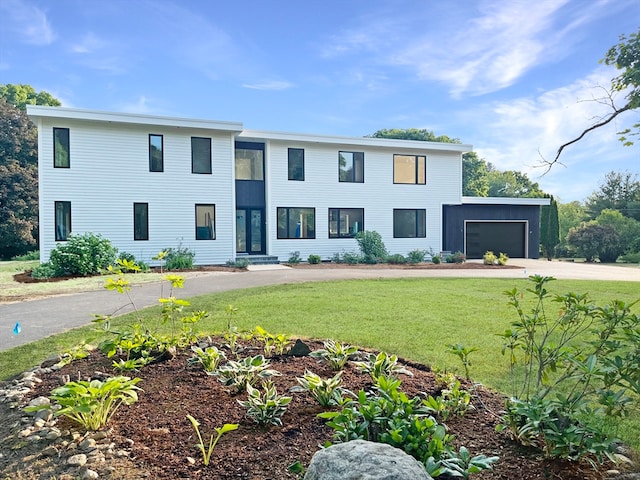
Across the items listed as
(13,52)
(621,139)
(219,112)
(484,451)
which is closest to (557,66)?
(621,139)

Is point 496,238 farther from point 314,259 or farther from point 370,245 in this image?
point 314,259

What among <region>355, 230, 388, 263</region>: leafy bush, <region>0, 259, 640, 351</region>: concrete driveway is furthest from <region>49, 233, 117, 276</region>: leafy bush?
<region>355, 230, 388, 263</region>: leafy bush

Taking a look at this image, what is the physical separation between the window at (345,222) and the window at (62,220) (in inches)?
391

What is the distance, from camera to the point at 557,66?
31.3 feet

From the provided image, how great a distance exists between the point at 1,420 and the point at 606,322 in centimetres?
404

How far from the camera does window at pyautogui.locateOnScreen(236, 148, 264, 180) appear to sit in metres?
18.2

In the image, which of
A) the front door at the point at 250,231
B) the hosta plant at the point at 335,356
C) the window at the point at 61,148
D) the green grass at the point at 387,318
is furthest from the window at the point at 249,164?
the hosta plant at the point at 335,356

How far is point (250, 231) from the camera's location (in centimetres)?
1848

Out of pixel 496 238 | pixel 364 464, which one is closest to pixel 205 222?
pixel 496 238

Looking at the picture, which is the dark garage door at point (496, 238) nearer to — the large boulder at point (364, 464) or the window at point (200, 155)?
the window at point (200, 155)

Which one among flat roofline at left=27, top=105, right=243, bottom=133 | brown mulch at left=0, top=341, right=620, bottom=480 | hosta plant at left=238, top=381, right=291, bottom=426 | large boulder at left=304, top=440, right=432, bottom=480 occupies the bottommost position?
brown mulch at left=0, top=341, right=620, bottom=480

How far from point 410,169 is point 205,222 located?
9805 mm

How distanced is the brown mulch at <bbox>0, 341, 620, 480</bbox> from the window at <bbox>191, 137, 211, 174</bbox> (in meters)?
13.6

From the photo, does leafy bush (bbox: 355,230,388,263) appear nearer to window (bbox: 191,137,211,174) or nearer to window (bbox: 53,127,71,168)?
window (bbox: 191,137,211,174)
